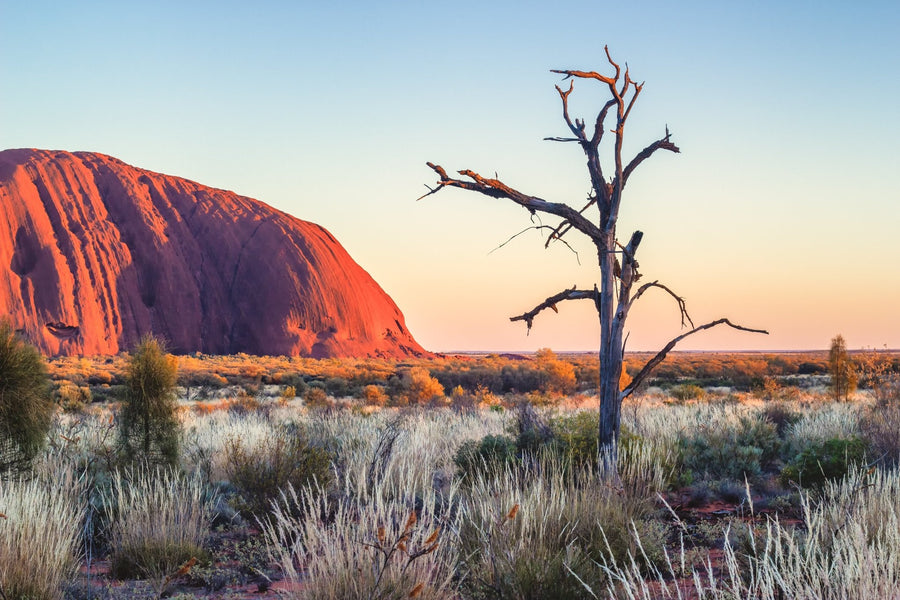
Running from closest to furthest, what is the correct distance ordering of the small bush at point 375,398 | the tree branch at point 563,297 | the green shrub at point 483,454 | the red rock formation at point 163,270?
the tree branch at point 563,297
the green shrub at point 483,454
the small bush at point 375,398
the red rock formation at point 163,270

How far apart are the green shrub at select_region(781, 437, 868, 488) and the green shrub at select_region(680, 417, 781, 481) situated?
104 centimetres

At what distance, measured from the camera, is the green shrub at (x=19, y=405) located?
19.3ft

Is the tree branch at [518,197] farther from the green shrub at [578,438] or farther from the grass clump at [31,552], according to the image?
the grass clump at [31,552]

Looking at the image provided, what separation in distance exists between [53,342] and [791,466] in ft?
175

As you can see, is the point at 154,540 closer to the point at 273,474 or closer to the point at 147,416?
the point at 273,474

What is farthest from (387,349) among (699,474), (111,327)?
(699,474)

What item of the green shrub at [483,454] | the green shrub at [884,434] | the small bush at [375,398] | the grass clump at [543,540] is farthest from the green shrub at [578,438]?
the small bush at [375,398]

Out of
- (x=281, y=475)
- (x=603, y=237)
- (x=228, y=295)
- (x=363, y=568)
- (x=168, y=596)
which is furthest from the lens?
(x=228, y=295)

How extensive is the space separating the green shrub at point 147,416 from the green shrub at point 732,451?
6848mm

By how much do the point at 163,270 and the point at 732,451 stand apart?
59.1m

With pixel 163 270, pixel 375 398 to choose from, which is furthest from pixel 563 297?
pixel 163 270

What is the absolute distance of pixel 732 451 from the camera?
1026 centimetres

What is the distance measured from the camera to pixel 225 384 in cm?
3303

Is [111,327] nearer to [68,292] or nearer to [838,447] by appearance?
[68,292]
